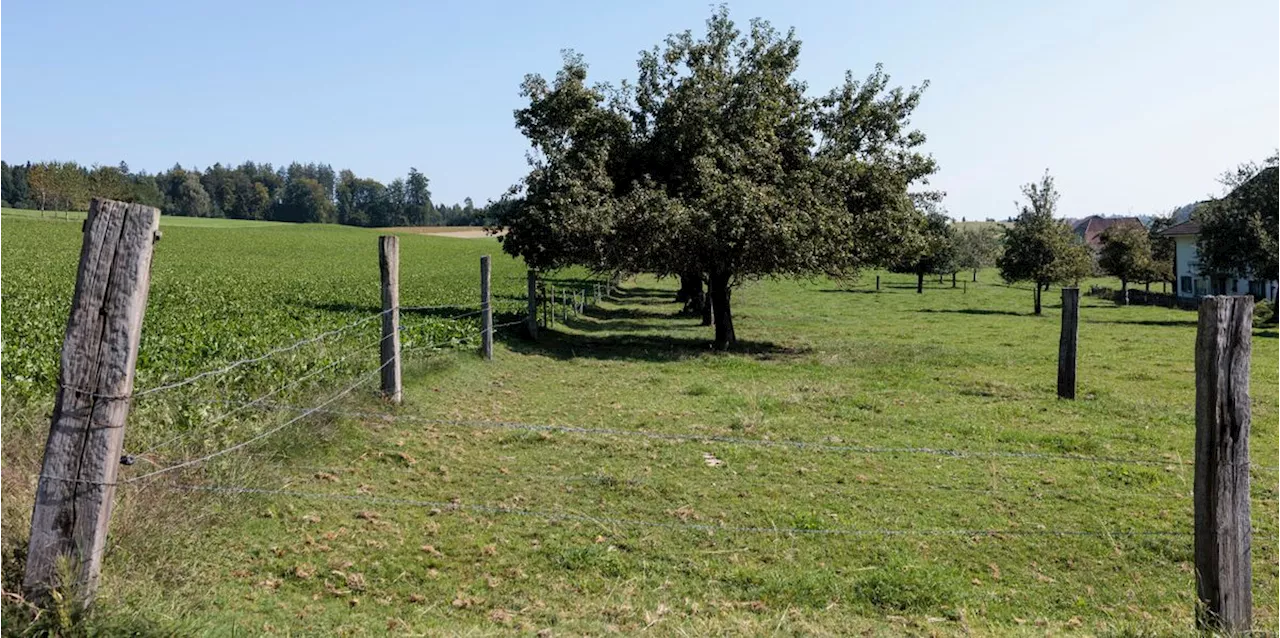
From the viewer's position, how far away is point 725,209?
21.4 meters

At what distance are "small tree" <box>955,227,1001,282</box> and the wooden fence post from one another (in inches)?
2714

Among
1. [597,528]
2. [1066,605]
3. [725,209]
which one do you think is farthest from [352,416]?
[725,209]

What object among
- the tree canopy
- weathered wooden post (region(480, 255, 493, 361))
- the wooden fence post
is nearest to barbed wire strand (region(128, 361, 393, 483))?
the wooden fence post

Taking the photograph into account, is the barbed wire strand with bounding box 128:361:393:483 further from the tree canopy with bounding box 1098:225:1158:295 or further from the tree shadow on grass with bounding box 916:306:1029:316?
the tree canopy with bounding box 1098:225:1158:295

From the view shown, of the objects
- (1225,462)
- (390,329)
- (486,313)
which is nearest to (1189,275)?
(486,313)

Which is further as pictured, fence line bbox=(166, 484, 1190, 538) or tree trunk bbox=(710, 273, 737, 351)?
tree trunk bbox=(710, 273, 737, 351)

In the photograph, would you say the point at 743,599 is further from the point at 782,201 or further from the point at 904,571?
the point at 782,201

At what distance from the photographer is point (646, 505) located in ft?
28.1

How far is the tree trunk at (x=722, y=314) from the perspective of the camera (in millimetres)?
24297

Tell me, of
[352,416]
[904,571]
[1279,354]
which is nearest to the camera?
[904,571]

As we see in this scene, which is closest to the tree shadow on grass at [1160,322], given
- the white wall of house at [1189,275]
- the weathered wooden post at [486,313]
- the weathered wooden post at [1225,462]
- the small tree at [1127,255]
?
the small tree at [1127,255]

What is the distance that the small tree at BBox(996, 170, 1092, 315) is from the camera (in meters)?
48.6

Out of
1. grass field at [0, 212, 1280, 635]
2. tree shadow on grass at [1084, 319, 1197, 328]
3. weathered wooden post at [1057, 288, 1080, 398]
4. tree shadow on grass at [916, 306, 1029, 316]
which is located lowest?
tree shadow on grass at [1084, 319, 1197, 328]

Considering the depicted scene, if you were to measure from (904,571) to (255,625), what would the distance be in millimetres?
4439
